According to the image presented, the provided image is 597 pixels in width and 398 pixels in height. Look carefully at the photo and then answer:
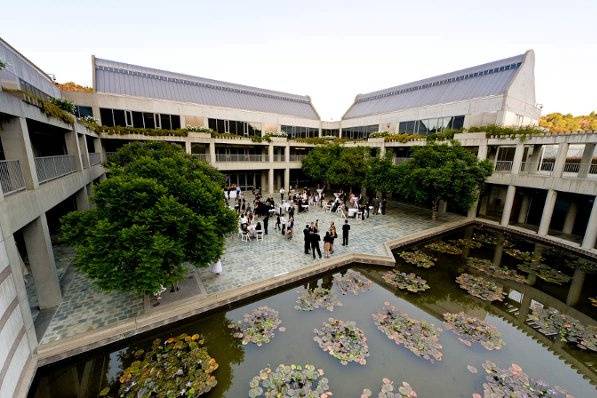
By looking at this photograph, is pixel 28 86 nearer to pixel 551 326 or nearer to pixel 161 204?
pixel 161 204

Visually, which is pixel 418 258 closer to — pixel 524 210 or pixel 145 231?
pixel 145 231

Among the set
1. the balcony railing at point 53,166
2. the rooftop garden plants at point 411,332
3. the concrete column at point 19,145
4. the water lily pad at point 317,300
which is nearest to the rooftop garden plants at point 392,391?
the rooftop garden plants at point 411,332

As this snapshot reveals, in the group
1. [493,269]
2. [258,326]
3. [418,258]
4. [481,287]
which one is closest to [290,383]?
[258,326]

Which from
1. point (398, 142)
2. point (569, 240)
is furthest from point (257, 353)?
point (398, 142)

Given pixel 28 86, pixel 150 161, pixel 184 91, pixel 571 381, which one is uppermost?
pixel 184 91

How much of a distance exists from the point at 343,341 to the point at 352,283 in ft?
11.3

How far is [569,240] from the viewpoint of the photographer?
15.7 m

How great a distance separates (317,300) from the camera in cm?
943

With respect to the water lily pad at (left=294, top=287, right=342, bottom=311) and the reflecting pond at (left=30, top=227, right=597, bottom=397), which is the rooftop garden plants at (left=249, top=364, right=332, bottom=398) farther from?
the water lily pad at (left=294, top=287, right=342, bottom=311)

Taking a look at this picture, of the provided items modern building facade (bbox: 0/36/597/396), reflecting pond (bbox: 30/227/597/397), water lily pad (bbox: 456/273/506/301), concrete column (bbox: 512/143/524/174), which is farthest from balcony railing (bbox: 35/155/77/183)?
concrete column (bbox: 512/143/524/174)

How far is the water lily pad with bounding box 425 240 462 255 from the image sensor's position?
14.2 metres

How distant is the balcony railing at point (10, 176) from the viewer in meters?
6.31

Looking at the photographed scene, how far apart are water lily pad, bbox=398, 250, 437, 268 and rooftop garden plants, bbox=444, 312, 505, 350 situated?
3.76 m

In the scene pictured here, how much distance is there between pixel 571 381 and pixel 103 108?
30502 mm
